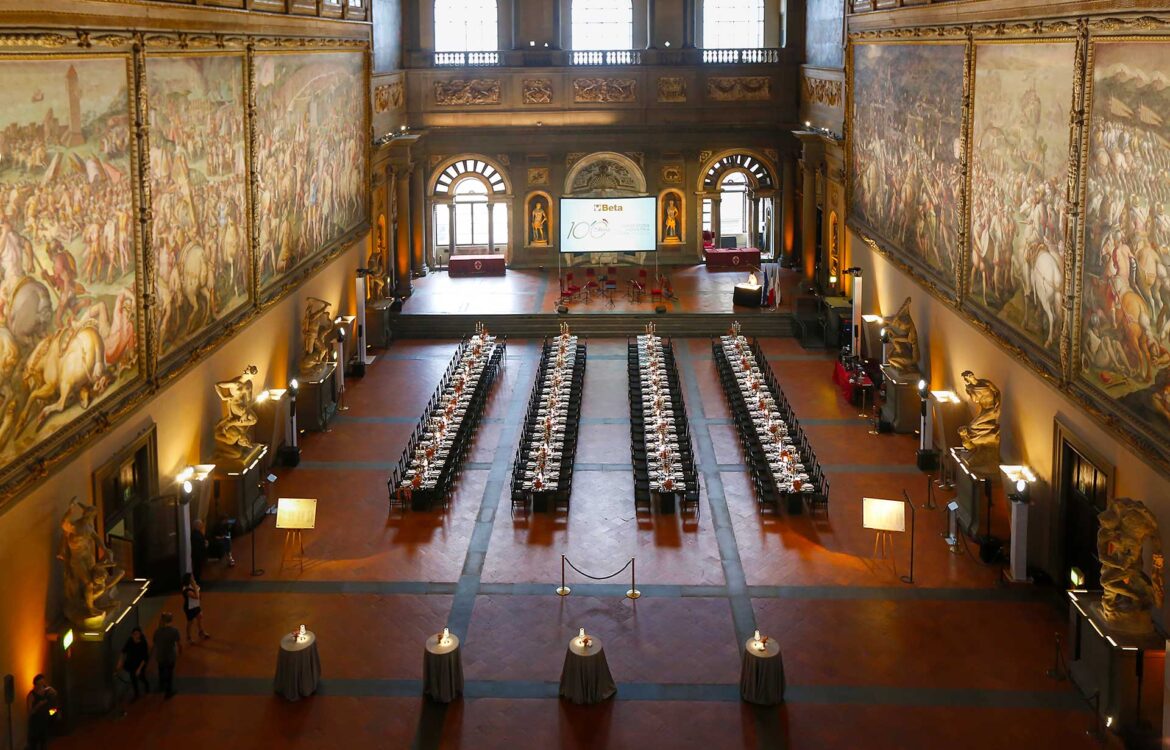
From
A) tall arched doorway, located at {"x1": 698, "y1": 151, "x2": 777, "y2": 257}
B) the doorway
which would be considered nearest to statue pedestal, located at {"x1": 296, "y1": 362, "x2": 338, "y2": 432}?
the doorway

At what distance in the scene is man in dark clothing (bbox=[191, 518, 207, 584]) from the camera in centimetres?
1730

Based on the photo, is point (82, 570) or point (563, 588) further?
point (563, 588)

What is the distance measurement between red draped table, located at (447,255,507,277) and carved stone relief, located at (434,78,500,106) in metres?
4.58

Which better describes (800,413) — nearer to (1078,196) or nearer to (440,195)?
(1078,196)

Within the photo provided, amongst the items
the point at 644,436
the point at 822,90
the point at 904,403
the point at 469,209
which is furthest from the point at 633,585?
the point at 469,209

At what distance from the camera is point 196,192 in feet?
60.2

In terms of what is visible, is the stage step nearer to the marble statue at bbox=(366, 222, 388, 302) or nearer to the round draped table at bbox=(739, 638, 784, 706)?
the marble statue at bbox=(366, 222, 388, 302)

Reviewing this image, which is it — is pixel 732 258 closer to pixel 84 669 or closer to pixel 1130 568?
pixel 1130 568

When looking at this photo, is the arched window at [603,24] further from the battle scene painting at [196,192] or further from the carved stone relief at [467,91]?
the battle scene painting at [196,192]

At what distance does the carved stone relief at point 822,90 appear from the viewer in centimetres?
3222

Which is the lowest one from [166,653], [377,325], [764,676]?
[764,676]

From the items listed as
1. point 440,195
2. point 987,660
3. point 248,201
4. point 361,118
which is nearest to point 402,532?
point 248,201

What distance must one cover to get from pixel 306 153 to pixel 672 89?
53.4 ft

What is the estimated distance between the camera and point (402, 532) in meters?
19.1
